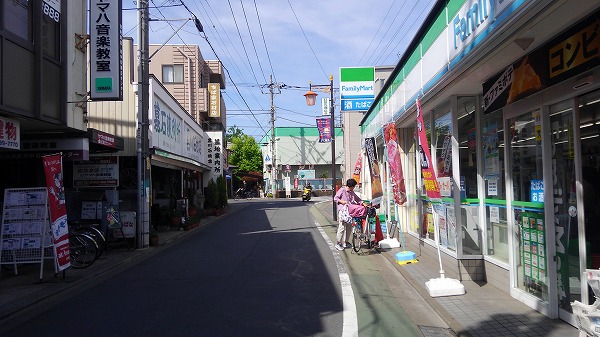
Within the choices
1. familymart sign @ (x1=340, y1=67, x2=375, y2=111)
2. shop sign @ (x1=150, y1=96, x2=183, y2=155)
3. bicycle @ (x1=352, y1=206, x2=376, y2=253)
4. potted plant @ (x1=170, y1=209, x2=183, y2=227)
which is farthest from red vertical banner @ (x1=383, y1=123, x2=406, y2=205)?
potted plant @ (x1=170, y1=209, x2=183, y2=227)

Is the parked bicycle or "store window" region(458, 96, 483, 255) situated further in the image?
the parked bicycle

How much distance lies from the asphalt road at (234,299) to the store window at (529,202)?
5.66ft

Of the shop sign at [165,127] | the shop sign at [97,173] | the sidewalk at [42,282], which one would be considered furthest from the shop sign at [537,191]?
the shop sign at [165,127]

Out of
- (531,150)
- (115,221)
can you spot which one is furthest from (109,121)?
(531,150)

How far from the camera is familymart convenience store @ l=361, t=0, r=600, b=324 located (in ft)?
16.2

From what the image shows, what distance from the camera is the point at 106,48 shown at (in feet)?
36.7

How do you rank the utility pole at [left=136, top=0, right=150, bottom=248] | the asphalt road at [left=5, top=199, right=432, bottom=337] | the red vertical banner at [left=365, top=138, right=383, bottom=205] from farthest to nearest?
the utility pole at [left=136, top=0, right=150, bottom=248]
the red vertical banner at [left=365, top=138, right=383, bottom=205]
the asphalt road at [left=5, top=199, right=432, bottom=337]

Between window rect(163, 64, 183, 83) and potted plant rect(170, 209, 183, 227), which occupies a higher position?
window rect(163, 64, 183, 83)

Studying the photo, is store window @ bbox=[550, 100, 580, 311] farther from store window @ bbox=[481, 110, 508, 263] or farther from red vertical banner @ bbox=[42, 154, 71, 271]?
red vertical banner @ bbox=[42, 154, 71, 271]

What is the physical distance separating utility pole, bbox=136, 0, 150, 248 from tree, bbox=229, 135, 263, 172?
152 ft

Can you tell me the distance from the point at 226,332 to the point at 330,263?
4.89 m

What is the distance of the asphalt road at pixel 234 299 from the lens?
18.6 ft

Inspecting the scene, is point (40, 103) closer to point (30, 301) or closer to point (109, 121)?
point (30, 301)

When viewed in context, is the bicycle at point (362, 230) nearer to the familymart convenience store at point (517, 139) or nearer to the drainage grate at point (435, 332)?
the familymart convenience store at point (517, 139)
